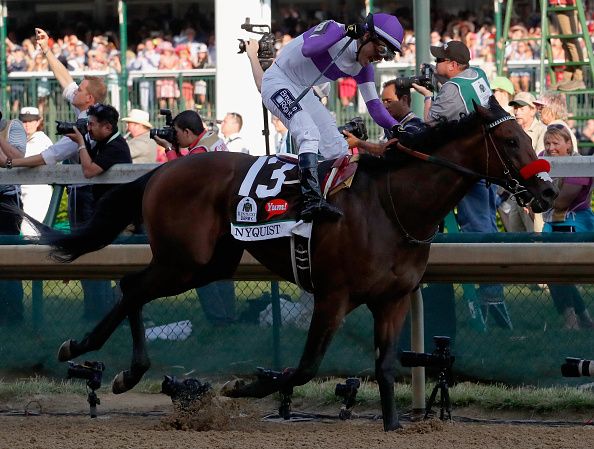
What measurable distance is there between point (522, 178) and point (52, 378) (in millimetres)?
3391

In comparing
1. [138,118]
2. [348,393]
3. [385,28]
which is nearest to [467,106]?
[385,28]

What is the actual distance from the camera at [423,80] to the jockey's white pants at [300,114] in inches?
31.4

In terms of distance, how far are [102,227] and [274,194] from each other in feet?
3.94

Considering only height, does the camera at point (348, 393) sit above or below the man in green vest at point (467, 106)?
below

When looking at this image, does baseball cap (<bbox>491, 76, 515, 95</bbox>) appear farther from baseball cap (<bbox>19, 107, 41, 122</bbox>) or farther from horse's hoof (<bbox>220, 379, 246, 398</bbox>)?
baseball cap (<bbox>19, 107, 41, 122</bbox>)

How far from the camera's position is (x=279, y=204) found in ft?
20.6

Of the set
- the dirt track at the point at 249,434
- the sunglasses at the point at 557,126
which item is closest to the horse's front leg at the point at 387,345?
the dirt track at the point at 249,434

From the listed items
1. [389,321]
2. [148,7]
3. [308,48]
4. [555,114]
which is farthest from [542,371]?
[148,7]

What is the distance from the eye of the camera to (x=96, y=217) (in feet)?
22.8

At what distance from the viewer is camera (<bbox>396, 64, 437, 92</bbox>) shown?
719 centimetres

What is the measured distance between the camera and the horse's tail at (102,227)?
6902mm

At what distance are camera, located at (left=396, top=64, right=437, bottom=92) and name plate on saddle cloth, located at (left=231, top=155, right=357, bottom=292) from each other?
45.5 inches

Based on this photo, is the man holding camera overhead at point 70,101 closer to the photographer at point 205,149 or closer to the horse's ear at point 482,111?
the photographer at point 205,149

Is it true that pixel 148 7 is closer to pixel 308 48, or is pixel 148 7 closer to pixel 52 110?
pixel 52 110
